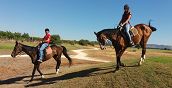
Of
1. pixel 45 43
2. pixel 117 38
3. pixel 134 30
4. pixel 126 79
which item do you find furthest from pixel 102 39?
pixel 45 43

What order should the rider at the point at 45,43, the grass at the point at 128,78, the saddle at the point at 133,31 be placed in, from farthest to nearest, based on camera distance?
1. the rider at the point at 45,43
2. the saddle at the point at 133,31
3. the grass at the point at 128,78

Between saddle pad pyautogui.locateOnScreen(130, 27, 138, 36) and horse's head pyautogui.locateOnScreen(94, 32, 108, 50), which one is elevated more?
saddle pad pyautogui.locateOnScreen(130, 27, 138, 36)

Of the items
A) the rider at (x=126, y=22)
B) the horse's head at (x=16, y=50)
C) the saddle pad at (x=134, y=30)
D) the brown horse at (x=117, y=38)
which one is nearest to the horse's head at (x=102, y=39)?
the brown horse at (x=117, y=38)

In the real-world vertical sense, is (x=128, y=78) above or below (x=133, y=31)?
below

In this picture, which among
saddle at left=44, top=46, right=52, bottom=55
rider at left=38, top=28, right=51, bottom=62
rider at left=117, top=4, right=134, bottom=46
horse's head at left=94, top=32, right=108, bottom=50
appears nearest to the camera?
horse's head at left=94, top=32, right=108, bottom=50

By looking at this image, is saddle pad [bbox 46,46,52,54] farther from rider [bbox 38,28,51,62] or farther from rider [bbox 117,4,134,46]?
rider [bbox 117,4,134,46]

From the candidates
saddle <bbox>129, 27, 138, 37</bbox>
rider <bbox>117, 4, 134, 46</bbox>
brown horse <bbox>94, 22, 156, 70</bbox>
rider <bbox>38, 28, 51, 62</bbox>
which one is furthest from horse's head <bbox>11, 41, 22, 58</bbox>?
saddle <bbox>129, 27, 138, 37</bbox>

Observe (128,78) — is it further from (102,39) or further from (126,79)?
(102,39)

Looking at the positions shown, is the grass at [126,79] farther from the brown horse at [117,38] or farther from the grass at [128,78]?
the brown horse at [117,38]

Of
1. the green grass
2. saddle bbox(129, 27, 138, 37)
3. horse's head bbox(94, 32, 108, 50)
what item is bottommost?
the green grass

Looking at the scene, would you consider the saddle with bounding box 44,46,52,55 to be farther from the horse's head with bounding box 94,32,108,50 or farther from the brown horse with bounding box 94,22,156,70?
the horse's head with bounding box 94,32,108,50

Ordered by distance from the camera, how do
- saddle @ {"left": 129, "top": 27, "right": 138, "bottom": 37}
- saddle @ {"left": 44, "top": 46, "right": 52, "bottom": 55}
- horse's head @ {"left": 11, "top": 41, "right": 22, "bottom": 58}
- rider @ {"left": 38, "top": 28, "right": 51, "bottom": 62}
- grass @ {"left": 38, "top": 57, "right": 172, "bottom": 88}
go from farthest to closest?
saddle @ {"left": 44, "top": 46, "right": 52, "bottom": 55} < rider @ {"left": 38, "top": 28, "right": 51, "bottom": 62} < horse's head @ {"left": 11, "top": 41, "right": 22, "bottom": 58} < saddle @ {"left": 129, "top": 27, "right": 138, "bottom": 37} < grass @ {"left": 38, "top": 57, "right": 172, "bottom": 88}

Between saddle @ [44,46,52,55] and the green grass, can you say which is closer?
the green grass

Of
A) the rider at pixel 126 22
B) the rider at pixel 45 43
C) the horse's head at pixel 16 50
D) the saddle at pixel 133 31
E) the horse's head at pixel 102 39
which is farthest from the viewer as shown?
the rider at pixel 45 43
